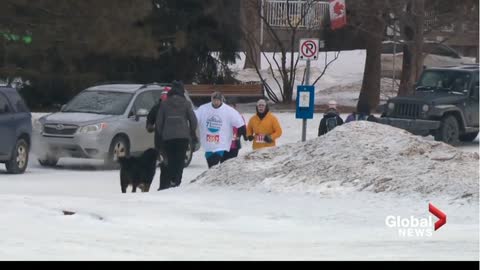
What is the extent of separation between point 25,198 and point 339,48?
1470 inches

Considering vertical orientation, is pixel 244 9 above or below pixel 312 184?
above

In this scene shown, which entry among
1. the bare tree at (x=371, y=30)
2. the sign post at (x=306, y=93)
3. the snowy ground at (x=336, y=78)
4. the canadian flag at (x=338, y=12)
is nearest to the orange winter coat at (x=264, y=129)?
the sign post at (x=306, y=93)

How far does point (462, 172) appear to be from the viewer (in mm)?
14625

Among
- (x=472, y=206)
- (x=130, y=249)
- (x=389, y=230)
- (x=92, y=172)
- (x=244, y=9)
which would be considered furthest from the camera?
(x=244, y=9)

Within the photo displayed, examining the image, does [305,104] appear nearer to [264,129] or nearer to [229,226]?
[264,129]

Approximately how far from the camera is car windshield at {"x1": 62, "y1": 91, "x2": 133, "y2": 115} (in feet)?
72.8

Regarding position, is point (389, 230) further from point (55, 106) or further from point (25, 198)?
point (55, 106)

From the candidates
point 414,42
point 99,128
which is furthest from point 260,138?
point 414,42

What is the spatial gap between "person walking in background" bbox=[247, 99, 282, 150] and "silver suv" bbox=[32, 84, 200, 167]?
286 centimetres

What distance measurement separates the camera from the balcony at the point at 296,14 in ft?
141

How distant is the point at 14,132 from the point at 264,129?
16.0ft

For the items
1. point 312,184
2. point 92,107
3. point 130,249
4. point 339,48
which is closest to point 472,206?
point 312,184

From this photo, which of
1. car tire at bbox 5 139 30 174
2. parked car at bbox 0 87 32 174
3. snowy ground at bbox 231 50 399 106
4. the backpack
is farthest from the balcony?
car tire at bbox 5 139 30 174

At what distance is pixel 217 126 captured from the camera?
17.2 metres
